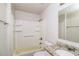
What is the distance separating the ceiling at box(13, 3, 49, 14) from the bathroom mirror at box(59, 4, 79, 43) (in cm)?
24

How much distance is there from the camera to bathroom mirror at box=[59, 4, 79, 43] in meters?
1.07

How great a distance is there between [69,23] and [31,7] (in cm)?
49

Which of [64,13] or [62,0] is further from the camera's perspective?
[64,13]

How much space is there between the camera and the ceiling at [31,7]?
110 centimetres

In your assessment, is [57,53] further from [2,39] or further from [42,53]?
[2,39]

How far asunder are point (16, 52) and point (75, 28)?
72 centimetres

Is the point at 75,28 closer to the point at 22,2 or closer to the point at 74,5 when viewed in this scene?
the point at 74,5

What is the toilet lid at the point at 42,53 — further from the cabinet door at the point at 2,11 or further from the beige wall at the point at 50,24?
the cabinet door at the point at 2,11

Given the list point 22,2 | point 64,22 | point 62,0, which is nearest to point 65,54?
point 64,22

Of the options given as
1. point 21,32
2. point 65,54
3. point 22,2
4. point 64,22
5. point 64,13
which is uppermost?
point 22,2

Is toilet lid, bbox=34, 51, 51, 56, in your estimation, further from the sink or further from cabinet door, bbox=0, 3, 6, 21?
cabinet door, bbox=0, 3, 6, 21

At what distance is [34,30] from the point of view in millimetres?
1140

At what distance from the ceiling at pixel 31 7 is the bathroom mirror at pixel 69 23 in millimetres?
237

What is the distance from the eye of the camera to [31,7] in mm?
1117
